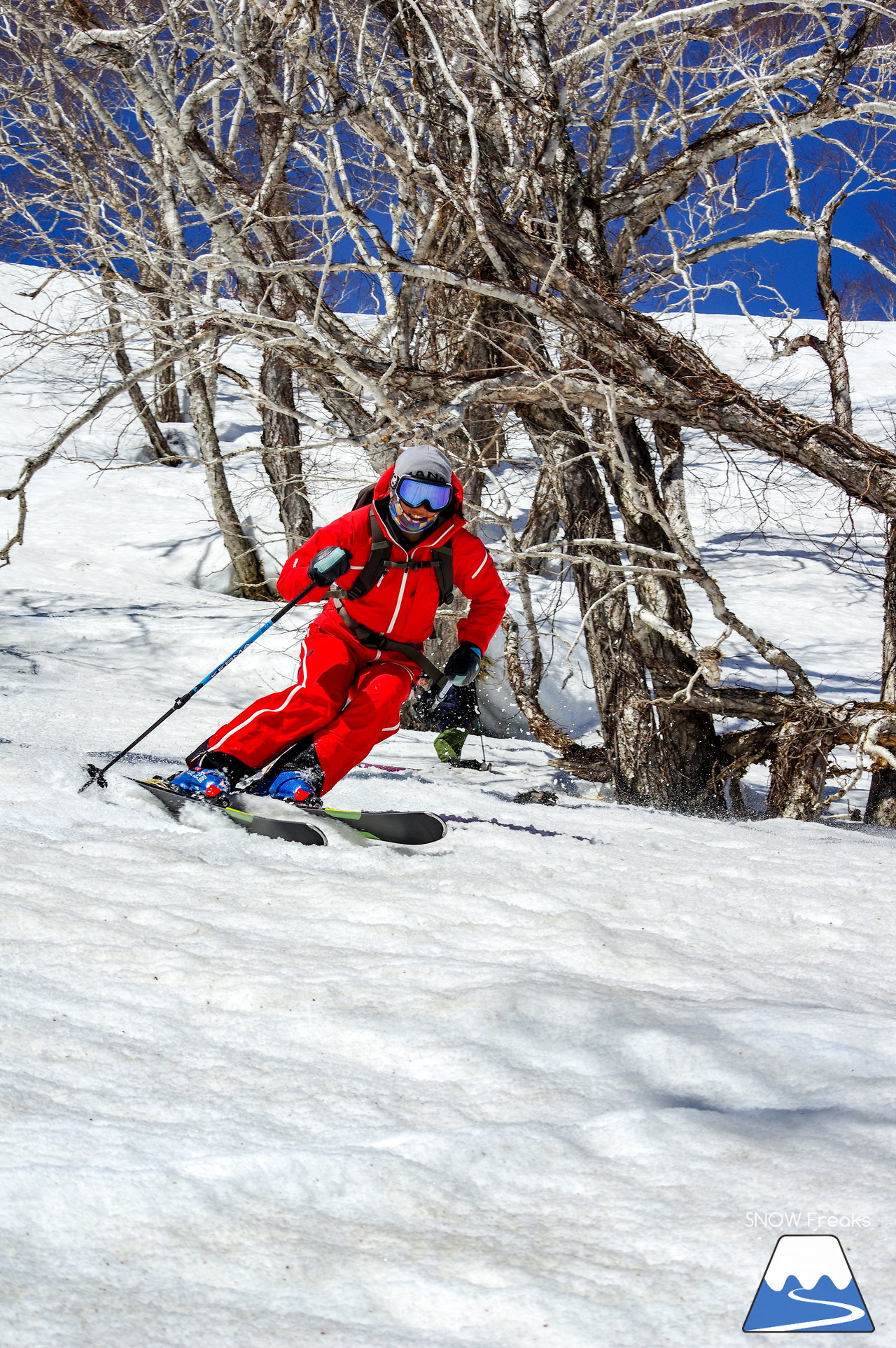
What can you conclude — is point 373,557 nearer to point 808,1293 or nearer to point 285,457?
point 808,1293

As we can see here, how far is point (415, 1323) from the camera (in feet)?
4.68

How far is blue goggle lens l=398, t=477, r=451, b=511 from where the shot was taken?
430cm

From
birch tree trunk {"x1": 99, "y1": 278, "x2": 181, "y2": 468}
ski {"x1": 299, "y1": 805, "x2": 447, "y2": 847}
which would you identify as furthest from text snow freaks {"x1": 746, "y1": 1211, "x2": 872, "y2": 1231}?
birch tree trunk {"x1": 99, "y1": 278, "x2": 181, "y2": 468}

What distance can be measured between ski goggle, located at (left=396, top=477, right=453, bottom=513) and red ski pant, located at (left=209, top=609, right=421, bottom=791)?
27.3 inches

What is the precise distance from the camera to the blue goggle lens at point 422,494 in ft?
14.1

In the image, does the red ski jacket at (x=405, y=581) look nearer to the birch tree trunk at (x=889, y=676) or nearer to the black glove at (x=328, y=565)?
the black glove at (x=328, y=565)

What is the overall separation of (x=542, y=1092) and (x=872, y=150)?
6.97m

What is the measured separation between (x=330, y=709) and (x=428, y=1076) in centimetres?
251

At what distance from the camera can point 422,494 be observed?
14.1 ft

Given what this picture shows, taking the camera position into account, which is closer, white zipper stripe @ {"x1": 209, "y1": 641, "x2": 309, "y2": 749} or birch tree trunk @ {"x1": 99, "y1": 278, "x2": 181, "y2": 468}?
white zipper stripe @ {"x1": 209, "y1": 641, "x2": 309, "y2": 749}

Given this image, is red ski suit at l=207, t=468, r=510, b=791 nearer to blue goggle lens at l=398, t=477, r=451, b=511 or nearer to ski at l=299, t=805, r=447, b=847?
blue goggle lens at l=398, t=477, r=451, b=511

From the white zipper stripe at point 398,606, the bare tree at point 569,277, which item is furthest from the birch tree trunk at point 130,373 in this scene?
the white zipper stripe at point 398,606

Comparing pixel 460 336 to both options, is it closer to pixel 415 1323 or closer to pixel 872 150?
pixel 872 150

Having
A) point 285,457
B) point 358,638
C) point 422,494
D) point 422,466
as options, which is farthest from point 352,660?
point 285,457
